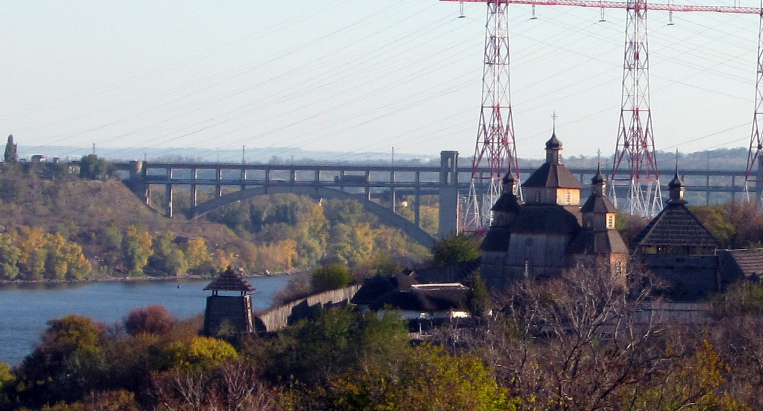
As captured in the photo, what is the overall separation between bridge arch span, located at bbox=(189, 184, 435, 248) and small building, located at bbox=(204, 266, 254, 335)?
3045cm

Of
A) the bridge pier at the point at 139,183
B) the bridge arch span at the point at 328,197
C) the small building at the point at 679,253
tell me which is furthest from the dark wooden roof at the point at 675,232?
the bridge pier at the point at 139,183

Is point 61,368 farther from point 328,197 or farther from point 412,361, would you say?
point 328,197

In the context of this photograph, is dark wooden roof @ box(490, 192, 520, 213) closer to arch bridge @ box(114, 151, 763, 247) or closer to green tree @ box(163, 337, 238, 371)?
green tree @ box(163, 337, 238, 371)

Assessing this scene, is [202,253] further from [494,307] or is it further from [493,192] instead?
[494,307]

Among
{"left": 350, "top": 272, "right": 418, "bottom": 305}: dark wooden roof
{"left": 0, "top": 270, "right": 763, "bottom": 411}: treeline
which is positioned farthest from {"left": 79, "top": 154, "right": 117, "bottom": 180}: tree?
{"left": 350, "top": 272, "right": 418, "bottom": 305}: dark wooden roof

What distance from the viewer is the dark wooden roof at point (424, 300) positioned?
26.2 m

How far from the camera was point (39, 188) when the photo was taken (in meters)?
65.8

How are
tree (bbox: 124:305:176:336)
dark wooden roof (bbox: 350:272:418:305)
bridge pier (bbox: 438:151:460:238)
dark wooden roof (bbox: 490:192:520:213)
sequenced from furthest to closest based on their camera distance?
bridge pier (bbox: 438:151:460:238), dark wooden roof (bbox: 490:192:520:213), dark wooden roof (bbox: 350:272:418:305), tree (bbox: 124:305:176:336)

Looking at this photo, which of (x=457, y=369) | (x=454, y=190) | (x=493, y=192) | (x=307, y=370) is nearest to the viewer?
(x=457, y=369)

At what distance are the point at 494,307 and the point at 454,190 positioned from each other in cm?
3595

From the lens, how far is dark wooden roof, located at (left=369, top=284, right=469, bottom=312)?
26.2 meters

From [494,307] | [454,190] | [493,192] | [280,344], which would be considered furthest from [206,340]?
[454,190]

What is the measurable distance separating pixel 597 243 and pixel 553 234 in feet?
3.63

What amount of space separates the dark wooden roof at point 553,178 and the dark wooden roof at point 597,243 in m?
1.49
